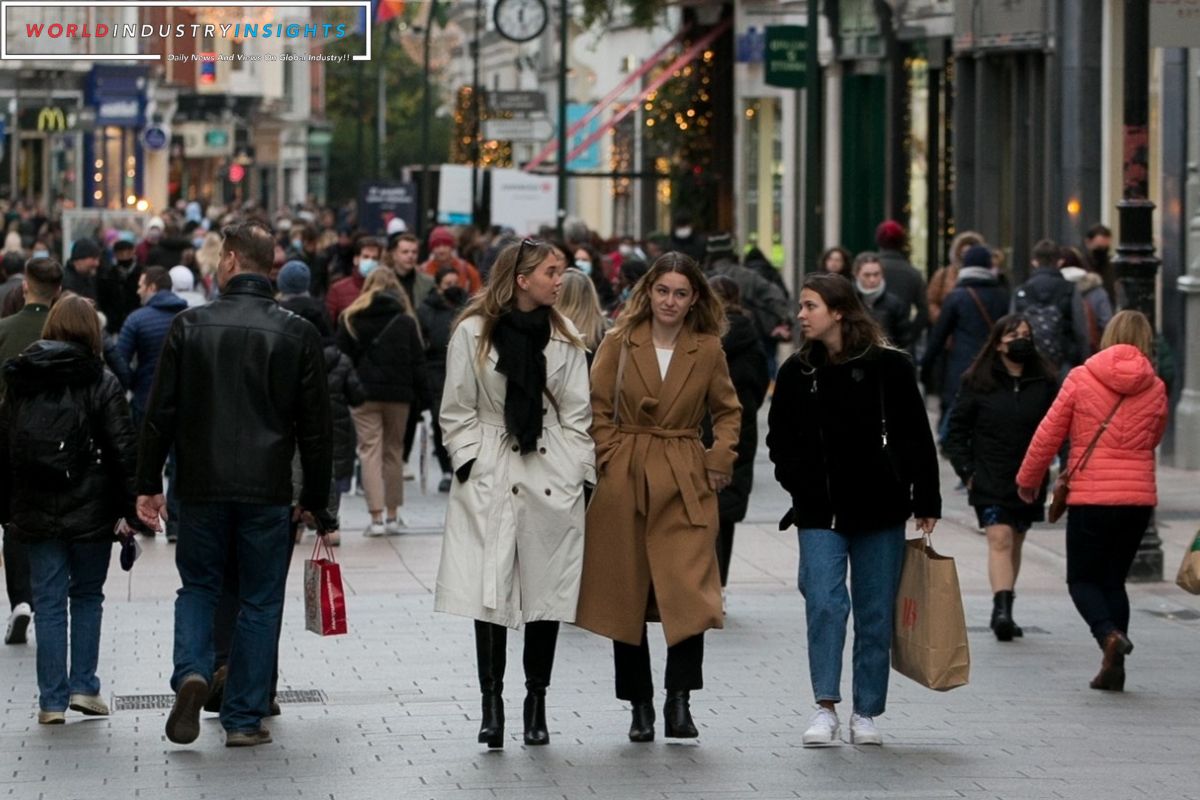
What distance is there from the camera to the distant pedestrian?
11916 millimetres

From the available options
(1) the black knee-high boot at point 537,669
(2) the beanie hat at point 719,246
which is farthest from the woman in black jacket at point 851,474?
(2) the beanie hat at point 719,246

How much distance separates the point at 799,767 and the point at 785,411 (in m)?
1.30

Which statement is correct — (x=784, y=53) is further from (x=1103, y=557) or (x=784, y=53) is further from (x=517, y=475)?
(x=517, y=475)

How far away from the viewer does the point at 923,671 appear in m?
9.05

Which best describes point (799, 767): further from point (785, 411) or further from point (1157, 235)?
point (1157, 235)

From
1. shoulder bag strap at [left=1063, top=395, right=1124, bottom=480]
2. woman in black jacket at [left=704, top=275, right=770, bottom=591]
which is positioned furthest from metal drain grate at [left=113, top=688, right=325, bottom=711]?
shoulder bag strap at [left=1063, top=395, right=1124, bottom=480]

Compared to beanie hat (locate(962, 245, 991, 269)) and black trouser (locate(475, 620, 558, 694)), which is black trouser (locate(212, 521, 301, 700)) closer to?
black trouser (locate(475, 620, 558, 694))

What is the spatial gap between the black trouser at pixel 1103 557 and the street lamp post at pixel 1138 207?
3.13 meters

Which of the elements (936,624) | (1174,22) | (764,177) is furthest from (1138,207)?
(764,177)

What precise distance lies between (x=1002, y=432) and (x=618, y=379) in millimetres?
3486

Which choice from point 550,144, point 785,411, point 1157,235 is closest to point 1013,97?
point 1157,235

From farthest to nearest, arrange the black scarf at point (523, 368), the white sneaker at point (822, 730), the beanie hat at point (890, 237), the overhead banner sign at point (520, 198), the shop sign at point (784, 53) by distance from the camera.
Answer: the overhead banner sign at point (520, 198), the shop sign at point (784, 53), the beanie hat at point (890, 237), the white sneaker at point (822, 730), the black scarf at point (523, 368)

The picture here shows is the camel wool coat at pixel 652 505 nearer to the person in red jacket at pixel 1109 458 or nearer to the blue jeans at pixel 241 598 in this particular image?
the blue jeans at pixel 241 598

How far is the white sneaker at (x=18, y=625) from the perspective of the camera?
11.9 m
